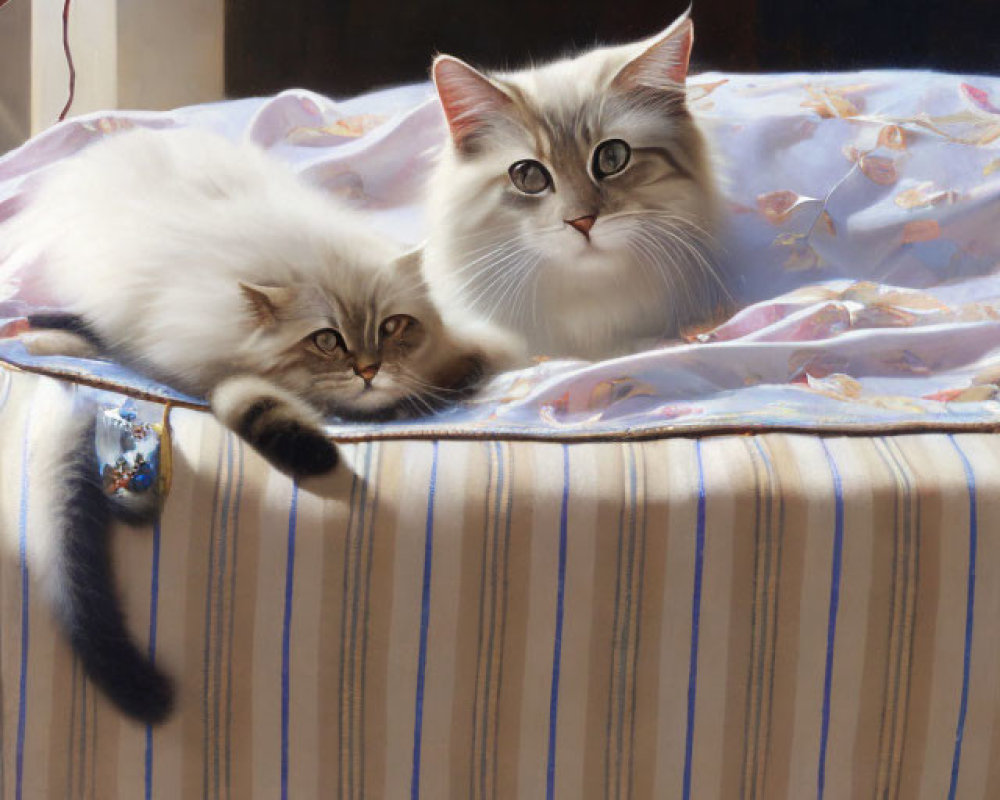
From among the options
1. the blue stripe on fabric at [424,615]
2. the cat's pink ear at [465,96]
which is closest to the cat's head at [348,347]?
the blue stripe on fabric at [424,615]

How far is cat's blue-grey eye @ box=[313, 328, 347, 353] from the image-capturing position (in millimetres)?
985

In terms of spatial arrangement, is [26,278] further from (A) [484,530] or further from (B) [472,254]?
(A) [484,530]

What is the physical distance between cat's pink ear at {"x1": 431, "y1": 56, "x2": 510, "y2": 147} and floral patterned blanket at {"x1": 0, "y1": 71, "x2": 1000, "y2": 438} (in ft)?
0.34

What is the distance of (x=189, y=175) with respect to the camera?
1.19m

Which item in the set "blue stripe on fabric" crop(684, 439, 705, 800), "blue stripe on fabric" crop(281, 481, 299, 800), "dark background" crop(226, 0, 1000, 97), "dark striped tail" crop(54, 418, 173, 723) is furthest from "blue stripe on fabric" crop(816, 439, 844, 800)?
"dark background" crop(226, 0, 1000, 97)

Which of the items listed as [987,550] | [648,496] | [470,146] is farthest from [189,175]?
[987,550]

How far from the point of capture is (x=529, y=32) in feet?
4.31

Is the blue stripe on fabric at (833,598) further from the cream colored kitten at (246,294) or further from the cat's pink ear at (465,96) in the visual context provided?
the cat's pink ear at (465,96)

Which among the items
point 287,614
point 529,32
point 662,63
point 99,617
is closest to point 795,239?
point 662,63

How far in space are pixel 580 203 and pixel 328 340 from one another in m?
0.29

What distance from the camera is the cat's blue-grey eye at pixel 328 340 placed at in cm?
99

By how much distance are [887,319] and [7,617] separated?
0.94m

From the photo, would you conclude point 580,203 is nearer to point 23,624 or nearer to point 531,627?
point 531,627

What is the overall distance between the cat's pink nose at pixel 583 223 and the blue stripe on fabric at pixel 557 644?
26 centimetres
